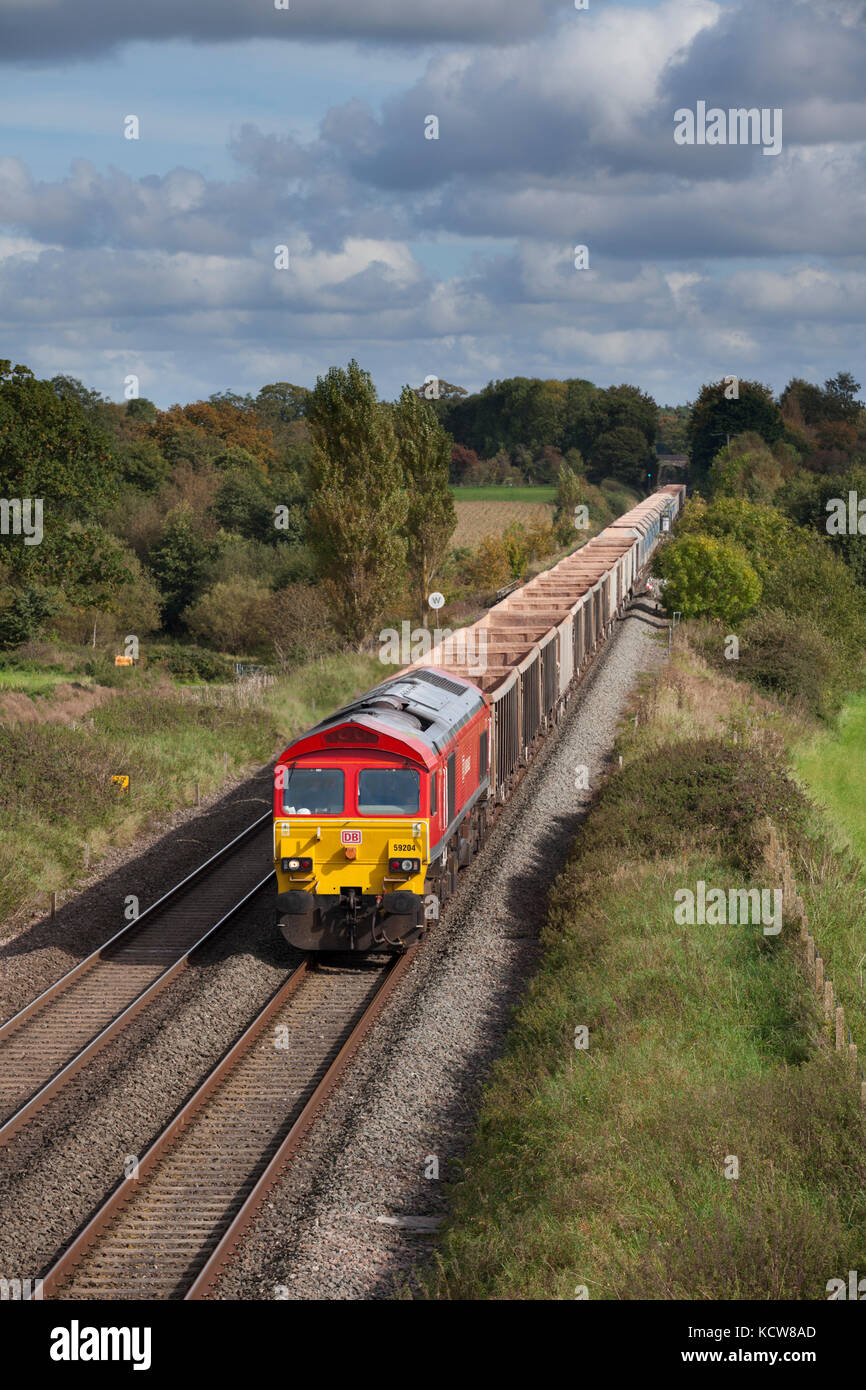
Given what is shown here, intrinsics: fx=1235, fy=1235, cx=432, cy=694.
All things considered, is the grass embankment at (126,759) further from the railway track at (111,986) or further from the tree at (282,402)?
the tree at (282,402)

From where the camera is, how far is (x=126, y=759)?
2708 centimetres

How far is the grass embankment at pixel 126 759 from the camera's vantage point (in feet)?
70.7

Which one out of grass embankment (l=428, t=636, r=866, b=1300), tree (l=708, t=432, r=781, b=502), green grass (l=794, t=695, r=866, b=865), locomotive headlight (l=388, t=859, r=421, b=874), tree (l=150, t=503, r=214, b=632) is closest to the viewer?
grass embankment (l=428, t=636, r=866, b=1300)

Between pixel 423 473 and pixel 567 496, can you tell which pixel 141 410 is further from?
pixel 423 473

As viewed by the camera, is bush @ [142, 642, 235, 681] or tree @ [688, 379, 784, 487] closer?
bush @ [142, 642, 235, 681]

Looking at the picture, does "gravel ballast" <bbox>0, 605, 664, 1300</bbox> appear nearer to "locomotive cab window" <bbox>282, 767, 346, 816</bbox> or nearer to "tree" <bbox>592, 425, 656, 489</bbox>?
"locomotive cab window" <bbox>282, 767, 346, 816</bbox>

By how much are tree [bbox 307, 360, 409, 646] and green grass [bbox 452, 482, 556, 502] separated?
248ft

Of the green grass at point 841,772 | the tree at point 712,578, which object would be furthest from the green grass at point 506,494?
the green grass at point 841,772

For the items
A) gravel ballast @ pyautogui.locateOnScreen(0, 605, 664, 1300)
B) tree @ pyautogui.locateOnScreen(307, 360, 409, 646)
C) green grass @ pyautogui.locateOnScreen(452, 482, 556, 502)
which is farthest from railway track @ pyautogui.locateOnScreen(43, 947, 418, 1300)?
green grass @ pyautogui.locateOnScreen(452, 482, 556, 502)

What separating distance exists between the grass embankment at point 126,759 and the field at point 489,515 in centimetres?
5462

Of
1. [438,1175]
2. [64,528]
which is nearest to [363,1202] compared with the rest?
[438,1175]

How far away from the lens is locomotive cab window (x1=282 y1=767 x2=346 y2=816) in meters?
15.6

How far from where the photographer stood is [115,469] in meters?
44.0

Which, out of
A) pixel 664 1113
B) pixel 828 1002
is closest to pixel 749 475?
pixel 828 1002
